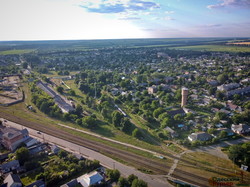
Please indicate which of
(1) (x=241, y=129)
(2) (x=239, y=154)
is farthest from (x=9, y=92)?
(1) (x=241, y=129)

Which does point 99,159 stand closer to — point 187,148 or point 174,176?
point 174,176

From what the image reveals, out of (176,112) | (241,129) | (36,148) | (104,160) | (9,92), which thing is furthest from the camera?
(9,92)

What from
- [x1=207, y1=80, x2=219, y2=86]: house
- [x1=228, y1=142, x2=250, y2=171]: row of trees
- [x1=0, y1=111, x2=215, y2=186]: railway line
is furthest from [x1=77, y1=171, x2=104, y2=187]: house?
[x1=207, y1=80, x2=219, y2=86]: house

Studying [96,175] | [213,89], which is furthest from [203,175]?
[213,89]

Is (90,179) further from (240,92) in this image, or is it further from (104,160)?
(240,92)

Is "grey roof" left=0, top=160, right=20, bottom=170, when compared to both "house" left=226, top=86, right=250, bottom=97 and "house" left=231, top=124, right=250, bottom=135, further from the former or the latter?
"house" left=226, top=86, right=250, bottom=97

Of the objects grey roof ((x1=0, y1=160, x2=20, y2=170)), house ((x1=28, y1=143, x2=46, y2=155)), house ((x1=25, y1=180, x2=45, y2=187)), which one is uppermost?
grey roof ((x1=0, y1=160, x2=20, y2=170))
